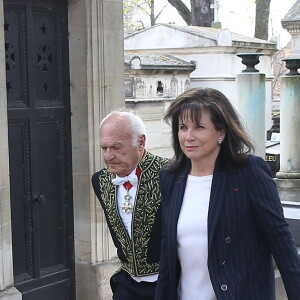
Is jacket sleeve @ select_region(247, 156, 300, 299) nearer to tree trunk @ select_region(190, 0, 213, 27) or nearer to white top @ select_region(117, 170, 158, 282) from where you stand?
white top @ select_region(117, 170, 158, 282)

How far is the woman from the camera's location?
332cm

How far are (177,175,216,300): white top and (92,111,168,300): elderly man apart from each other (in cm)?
64

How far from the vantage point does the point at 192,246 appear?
11.0 feet

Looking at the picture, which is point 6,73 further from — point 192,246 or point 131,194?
point 192,246

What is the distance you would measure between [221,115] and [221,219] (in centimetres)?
45

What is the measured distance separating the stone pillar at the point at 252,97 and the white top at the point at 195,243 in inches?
246

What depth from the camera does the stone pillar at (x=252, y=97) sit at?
31.5 ft

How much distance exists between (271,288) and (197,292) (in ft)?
1.13

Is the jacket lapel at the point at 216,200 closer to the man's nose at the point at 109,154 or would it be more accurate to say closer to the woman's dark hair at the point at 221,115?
the woman's dark hair at the point at 221,115

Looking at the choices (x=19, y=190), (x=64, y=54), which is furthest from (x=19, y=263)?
(x=64, y=54)

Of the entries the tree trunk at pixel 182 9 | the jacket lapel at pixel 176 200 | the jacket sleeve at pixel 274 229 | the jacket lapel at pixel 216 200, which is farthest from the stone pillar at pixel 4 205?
the tree trunk at pixel 182 9

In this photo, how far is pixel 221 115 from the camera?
3383mm

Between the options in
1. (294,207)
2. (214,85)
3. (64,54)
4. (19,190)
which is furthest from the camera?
(214,85)

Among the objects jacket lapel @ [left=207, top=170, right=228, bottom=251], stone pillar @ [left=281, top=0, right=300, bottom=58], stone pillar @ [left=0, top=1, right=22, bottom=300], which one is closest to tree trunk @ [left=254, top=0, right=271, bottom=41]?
stone pillar @ [left=281, top=0, right=300, bottom=58]
